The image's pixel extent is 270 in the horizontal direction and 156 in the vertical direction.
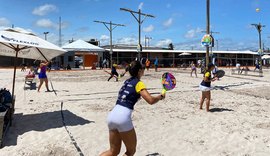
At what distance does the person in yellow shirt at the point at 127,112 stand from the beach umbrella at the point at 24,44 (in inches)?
140

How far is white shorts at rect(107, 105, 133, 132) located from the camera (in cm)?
326

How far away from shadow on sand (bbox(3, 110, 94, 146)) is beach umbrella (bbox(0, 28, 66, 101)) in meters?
0.96

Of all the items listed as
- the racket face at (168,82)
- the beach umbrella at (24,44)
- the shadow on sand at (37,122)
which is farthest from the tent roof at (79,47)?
the racket face at (168,82)

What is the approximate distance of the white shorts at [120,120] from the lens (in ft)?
10.7

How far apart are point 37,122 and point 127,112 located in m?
4.38

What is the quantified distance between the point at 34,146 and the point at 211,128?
12.6 ft

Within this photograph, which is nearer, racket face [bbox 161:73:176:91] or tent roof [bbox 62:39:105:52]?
racket face [bbox 161:73:176:91]

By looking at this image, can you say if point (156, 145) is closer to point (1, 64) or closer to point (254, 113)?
point (254, 113)

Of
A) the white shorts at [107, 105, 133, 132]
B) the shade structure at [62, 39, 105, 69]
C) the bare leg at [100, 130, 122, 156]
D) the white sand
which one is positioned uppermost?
the shade structure at [62, 39, 105, 69]

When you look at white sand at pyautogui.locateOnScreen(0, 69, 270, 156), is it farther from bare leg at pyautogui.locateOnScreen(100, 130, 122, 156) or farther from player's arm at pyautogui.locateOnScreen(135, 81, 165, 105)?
player's arm at pyautogui.locateOnScreen(135, 81, 165, 105)

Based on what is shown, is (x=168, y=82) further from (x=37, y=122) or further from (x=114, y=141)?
(x=37, y=122)

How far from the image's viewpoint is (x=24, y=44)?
600 cm

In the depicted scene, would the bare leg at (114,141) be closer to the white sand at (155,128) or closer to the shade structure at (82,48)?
the white sand at (155,128)

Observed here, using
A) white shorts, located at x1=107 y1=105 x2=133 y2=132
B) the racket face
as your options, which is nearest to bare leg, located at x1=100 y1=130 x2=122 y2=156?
white shorts, located at x1=107 y1=105 x2=133 y2=132
